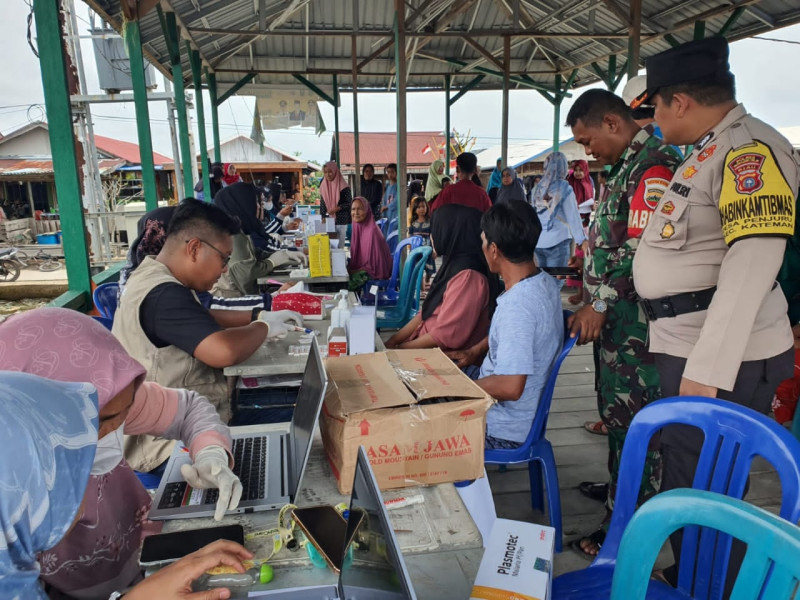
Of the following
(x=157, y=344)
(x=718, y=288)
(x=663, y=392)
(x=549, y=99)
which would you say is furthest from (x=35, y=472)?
(x=549, y=99)

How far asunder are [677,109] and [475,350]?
4.38 feet

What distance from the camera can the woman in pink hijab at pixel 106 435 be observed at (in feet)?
3.47

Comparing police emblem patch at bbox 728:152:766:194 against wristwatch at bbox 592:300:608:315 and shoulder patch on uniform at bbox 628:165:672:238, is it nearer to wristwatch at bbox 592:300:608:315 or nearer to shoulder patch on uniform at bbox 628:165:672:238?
shoulder patch on uniform at bbox 628:165:672:238

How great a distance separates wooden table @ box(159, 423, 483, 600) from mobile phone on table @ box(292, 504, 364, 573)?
1.2 inches

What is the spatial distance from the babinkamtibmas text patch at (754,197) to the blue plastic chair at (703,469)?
44 cm

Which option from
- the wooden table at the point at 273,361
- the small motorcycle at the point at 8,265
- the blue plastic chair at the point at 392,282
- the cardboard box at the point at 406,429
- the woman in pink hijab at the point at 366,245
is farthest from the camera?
the small motorcycle at the point at 8,265

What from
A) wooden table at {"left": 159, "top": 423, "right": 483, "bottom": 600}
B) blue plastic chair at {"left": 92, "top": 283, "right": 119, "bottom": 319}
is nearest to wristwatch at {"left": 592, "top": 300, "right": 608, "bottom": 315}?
wooden table at {"left": 159, "top": 423, "right": 483, "bottom": 600}

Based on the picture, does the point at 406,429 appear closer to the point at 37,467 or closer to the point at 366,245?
the point at 37,467

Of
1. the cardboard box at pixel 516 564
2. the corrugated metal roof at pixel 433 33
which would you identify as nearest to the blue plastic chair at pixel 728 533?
the cardboard box at pixel 516 564

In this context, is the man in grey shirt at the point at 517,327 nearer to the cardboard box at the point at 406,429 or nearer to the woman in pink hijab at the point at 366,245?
the cardboard box at the point at 406,429

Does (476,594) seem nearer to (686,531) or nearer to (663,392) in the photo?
(686,531)

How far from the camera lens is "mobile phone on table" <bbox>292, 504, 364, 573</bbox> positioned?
106 centimetres

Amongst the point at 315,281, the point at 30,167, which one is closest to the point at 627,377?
the point at 315,281

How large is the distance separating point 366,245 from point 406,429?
11.7 feet
